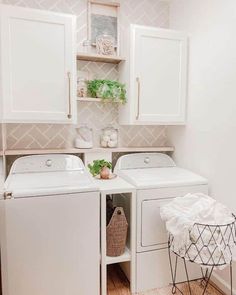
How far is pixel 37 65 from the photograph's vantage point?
1973 mm

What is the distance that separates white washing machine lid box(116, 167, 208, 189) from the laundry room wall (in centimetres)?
13

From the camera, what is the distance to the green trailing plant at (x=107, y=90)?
7.43ft

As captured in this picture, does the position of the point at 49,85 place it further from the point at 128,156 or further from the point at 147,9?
the point at 147,9

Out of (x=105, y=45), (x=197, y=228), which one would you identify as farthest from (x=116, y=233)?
(x=105, y=45)

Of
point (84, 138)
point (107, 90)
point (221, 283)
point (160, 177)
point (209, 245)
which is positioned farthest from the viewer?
point (84, 138)

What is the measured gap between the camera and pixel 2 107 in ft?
6.23

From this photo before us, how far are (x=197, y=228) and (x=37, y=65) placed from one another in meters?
1.63

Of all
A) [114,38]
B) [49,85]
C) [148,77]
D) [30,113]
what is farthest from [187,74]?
[30,113]

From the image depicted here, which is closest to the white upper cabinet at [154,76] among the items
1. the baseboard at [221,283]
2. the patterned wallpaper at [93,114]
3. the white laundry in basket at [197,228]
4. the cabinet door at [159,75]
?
the cabinet door at [159,75]

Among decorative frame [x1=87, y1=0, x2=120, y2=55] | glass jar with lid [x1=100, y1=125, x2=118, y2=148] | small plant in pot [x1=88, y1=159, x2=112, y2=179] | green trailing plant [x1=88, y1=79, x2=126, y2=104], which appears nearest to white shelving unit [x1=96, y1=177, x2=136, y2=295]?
small plant in pot [x1=88, y1=159, x2=112, y2=179]

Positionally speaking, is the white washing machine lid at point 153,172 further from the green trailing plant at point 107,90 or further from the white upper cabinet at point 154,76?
the green trailing plant at point 107,90

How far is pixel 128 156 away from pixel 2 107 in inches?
46.7

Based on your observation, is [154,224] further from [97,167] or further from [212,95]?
[212,95]

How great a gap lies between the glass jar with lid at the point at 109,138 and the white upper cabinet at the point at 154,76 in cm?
16
